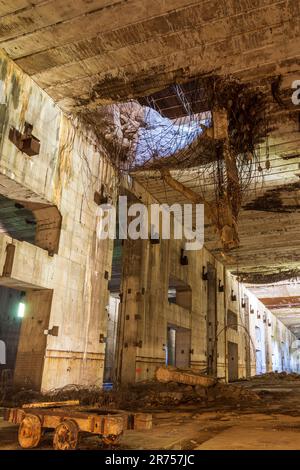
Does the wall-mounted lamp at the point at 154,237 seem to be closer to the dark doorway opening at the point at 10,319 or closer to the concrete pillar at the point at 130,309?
the concrete pillar at the point at 130,309

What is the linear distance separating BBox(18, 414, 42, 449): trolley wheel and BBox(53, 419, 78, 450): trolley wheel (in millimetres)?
212

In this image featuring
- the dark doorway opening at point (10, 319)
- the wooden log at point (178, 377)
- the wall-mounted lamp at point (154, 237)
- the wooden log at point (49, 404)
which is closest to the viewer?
the wooden log at point (49, 404)

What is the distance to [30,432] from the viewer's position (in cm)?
327

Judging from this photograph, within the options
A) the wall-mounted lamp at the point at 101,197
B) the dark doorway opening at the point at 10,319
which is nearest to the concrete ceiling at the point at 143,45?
the wall-mounted lamp at the point at 101,197

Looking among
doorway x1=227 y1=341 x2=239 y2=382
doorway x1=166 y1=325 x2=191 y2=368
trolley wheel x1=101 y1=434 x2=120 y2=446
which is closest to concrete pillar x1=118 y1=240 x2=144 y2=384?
doorway x1=166 y1=325 x2=191 y2=368

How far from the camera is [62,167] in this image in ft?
22.4

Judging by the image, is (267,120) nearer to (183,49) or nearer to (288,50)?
(288,50)

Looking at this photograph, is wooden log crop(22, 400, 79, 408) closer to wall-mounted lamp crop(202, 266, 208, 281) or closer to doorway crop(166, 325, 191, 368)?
doorway crop(166, 325, 191, 368)

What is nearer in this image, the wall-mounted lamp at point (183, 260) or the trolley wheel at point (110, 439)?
the trolley wheel at point (110, 439)

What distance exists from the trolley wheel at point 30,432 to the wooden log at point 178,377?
15.6 ft

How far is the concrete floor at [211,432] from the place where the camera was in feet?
11.3

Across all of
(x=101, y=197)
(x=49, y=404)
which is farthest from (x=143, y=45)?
(x=49, y=404)

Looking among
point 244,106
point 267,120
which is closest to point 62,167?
point 244,106

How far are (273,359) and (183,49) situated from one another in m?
26.6
